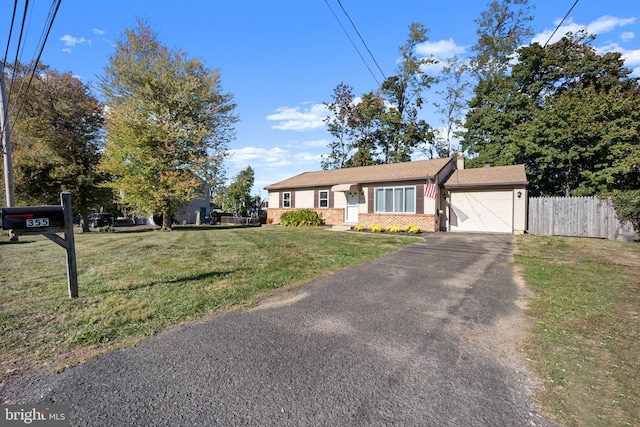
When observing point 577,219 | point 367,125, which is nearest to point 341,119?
point 367,125

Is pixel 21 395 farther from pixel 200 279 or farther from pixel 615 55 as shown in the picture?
pixel 615 55

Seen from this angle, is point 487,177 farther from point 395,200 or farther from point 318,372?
point 318,372

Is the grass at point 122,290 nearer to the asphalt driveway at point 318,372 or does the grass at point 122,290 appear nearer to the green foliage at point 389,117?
the asphalt driveway at point 318,372

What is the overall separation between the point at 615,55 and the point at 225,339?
102ft

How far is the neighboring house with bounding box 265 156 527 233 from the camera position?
14711 millimetres

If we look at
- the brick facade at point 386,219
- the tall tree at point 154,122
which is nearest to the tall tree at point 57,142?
the tall tree at point 154,122

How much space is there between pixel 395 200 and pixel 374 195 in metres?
Answer: 1.32

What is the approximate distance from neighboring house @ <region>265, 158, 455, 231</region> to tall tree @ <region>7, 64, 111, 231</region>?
1210 cm

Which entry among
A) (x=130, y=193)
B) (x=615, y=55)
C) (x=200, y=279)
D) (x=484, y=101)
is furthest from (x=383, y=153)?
(x=200, y=279)

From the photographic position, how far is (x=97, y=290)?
4969 mm

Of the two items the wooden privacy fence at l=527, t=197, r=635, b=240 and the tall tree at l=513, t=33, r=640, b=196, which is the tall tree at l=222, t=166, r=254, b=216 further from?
the wooden privacy fence at l=527, t=197, r=635, b=240

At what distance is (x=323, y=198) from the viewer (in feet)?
67.1

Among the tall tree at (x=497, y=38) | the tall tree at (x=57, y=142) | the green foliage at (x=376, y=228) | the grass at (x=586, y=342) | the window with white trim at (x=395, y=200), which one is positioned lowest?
the grass at (x=586, y=342)

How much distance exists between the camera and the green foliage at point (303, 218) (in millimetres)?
19812
